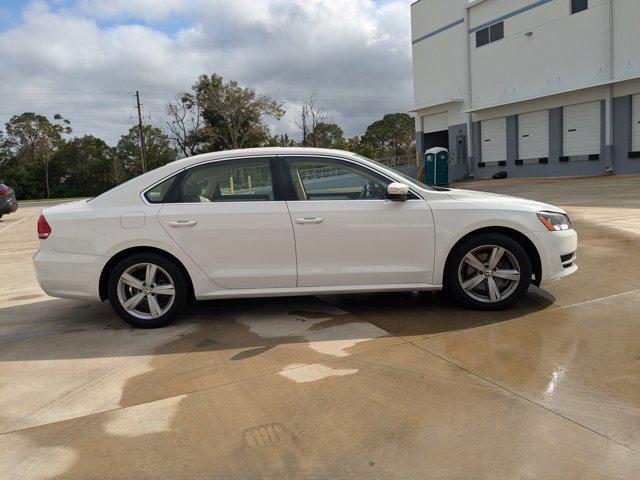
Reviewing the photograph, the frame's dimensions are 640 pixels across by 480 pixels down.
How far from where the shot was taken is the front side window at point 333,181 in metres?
4.83

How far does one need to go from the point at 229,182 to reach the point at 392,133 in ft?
237

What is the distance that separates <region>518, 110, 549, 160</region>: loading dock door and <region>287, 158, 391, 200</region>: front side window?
26.5 m

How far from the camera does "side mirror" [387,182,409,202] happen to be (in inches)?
183

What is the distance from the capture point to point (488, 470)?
250cm

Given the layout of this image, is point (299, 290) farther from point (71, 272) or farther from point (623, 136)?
point (623, 136)

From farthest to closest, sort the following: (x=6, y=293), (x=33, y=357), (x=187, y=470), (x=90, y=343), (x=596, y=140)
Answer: (x=596, y=140)
(x=6, y=293)
(x=90, y=343)
(x=33, y=357)
(x=187, y=470)

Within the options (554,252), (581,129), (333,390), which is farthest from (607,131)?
(333,390)

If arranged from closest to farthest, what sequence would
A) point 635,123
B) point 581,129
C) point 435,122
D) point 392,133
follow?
point 635,123
point 581,129
point 435,122
point 392,133

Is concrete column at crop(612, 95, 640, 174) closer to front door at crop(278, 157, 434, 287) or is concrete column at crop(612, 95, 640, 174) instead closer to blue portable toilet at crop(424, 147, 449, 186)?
blue portable toilet at crop(424, 147, 449, 186)

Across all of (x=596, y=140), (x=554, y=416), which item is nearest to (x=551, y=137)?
(x=596, y=140)

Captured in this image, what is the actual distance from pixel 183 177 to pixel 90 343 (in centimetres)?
167

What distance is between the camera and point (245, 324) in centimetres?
490

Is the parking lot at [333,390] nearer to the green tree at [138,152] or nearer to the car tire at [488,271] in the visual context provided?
the car tire at [488,271]

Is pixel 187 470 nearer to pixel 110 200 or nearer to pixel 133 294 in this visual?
pixel 133 294
